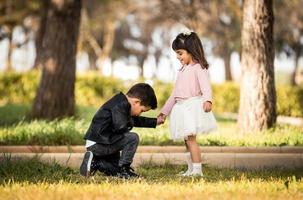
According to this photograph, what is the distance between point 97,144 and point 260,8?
5262mm

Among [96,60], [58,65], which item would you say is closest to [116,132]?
[58,65]

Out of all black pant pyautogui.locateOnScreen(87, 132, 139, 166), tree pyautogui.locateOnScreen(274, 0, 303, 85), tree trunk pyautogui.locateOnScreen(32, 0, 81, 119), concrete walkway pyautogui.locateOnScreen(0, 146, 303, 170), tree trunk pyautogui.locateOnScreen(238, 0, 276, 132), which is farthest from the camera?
tree pyautogui.locateOnScreen(274, 0, 303, 85)

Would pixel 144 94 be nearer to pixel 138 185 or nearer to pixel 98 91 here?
pixel 138 185

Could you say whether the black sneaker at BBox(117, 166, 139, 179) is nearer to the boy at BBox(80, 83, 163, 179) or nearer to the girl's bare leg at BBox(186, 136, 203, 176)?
the boy at BBox(80, 83, 163, 179)

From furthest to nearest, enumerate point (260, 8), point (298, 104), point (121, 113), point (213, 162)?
1. point (298, 104)
2. point (260, 8)
3. point (213, 162)
4. point (121, 113)

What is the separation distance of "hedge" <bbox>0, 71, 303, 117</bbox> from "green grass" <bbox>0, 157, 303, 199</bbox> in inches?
609

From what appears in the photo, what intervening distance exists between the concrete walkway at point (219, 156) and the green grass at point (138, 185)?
1.39ft

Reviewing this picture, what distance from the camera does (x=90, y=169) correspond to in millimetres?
6609

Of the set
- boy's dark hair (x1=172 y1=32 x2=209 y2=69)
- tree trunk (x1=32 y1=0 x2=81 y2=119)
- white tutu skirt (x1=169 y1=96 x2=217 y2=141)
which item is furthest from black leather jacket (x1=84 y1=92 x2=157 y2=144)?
tree trunk (x1=32 y1=0 x2=81 y2=119)

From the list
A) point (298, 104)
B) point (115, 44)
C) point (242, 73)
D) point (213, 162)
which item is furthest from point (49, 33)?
point (115, 44)

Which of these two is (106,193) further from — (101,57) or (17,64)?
(17,64)

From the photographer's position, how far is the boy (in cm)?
650

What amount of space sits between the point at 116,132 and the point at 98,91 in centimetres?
1776

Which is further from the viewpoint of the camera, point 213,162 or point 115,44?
point 115,44
